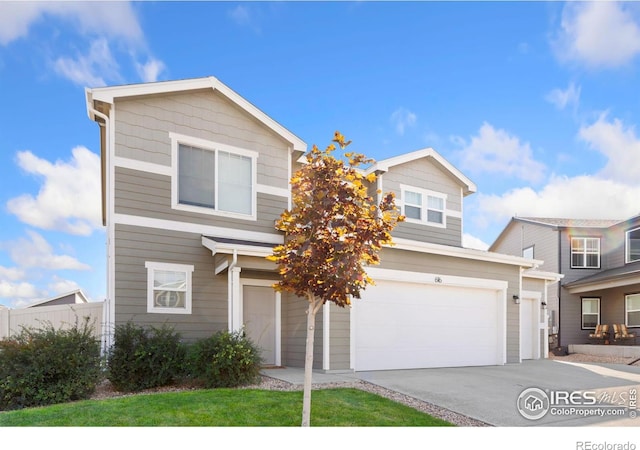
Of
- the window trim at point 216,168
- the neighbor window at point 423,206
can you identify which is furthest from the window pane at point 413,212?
the window trim at point 216,168

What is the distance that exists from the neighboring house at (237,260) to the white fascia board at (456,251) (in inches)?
1.5

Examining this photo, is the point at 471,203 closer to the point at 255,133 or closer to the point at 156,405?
the point at 255,133

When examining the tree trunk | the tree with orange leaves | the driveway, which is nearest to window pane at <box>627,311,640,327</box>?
the driveway

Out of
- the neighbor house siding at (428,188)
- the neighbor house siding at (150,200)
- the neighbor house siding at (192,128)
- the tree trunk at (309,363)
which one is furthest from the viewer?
the neighbor house siding at (428,188)

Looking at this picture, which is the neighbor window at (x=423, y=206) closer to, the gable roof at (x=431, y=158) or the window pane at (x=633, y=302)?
the gable roof at (x=431, y=158)

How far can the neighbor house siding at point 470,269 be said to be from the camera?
40.1 ft

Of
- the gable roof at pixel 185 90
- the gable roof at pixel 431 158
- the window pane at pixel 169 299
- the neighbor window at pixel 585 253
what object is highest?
the gable roof at pixel 185 90

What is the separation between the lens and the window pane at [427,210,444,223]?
16.8m

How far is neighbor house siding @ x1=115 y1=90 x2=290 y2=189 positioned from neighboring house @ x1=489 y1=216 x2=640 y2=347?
1478 centimetres

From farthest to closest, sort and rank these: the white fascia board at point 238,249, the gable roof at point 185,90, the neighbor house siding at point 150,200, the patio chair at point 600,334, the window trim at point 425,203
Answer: the patio chair at point 600,334 < the window trim at point 425,203 < the neighbor house siding at point 150,200 < the gable roof at point 185,90 < the white fascia board at point 238,249

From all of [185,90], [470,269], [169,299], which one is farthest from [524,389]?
[185,90]

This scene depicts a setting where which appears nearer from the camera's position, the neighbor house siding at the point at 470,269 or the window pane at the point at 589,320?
the neighbor house siding at the point at 470,269

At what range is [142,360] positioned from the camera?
9297 millimetres

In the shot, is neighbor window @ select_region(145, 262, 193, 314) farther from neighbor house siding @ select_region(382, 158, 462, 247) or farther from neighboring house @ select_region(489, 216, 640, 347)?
neighboring house @ select_region(489, 216, 640, 347)
